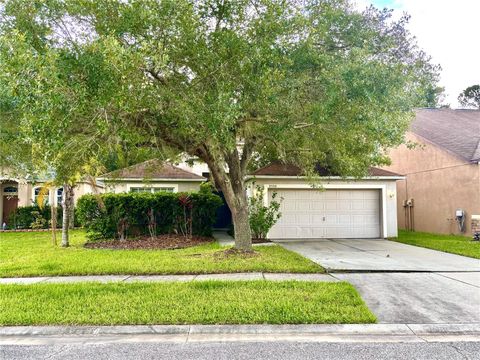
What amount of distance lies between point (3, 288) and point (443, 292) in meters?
7.87

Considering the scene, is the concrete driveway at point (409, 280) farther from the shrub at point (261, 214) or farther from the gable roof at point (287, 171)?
the gable roof at point (287, 171)

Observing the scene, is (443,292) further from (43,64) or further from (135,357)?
(43,64)

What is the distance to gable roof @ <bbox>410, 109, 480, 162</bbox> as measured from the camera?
53.7ft

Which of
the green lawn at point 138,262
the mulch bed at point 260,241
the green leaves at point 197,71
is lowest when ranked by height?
the mulch bed at point 260,241

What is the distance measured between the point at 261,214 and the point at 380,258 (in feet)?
16.6

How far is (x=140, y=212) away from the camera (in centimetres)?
1448

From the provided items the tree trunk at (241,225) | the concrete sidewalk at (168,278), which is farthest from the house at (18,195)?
the concrete sidewalk at (168,278)

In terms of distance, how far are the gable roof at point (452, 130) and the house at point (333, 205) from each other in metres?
3.52

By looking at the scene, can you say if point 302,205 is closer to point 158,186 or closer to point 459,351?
point 158,186

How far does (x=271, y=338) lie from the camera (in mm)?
4637

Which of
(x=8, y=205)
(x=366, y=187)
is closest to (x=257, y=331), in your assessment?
(x=366, y=187)

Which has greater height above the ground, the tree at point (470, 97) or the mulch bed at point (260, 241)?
the tree at point (470, 97)

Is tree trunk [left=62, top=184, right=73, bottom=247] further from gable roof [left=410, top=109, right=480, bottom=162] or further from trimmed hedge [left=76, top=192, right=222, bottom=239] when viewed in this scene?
gable roof [left=410, top=109, right=480, bottom=162]

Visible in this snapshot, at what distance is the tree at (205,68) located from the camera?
6164 mm
